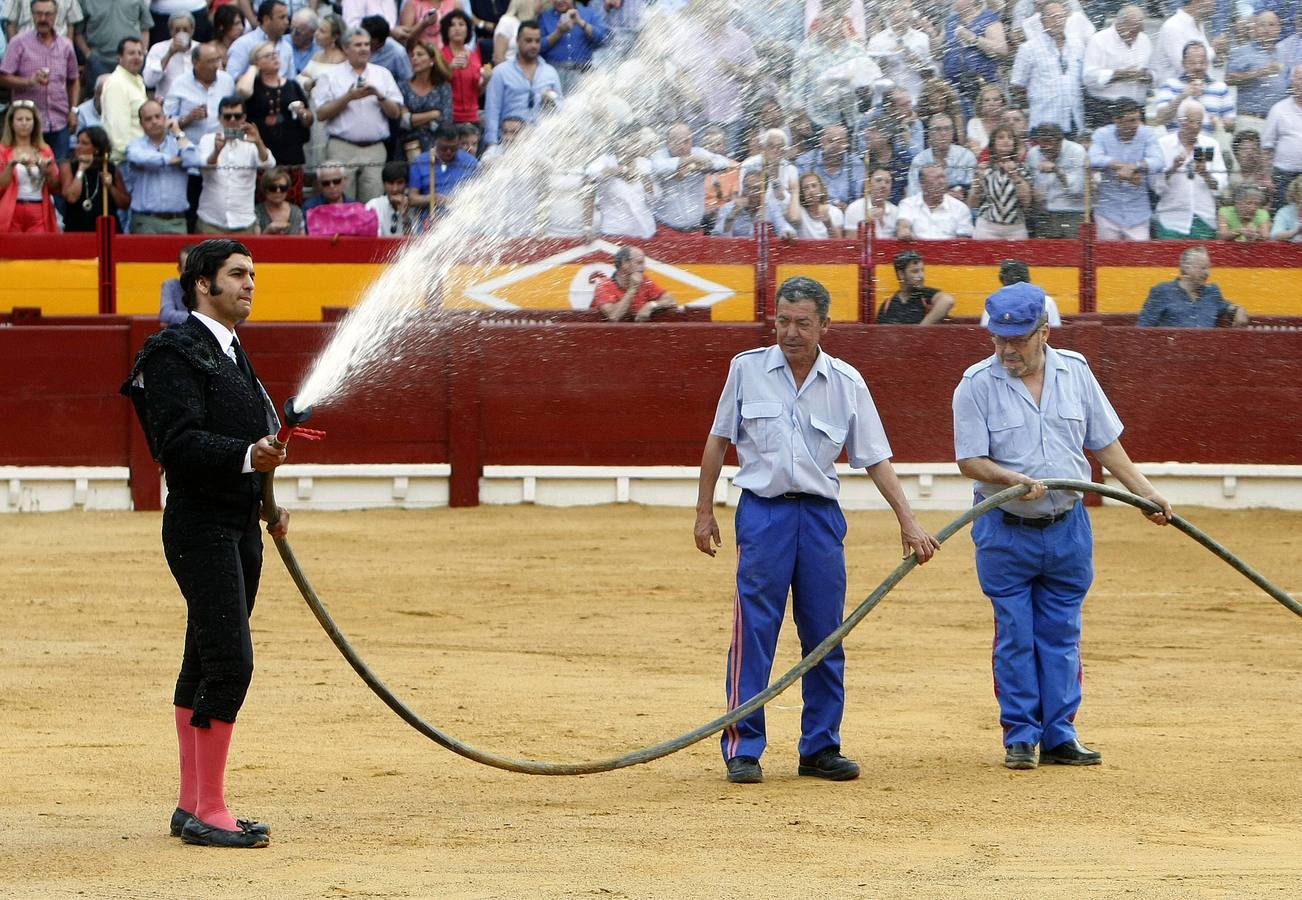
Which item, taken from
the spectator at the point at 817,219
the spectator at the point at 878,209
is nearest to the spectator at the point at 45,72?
the spectator at the point at 817,219

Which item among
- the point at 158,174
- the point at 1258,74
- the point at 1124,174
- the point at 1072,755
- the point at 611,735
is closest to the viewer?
the point at 1072,755

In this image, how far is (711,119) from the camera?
45.8 feet

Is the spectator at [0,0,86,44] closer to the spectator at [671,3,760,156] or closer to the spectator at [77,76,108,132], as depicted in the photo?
the spectator at [77,76,108,132]

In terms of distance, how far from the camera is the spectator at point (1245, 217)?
539 inches

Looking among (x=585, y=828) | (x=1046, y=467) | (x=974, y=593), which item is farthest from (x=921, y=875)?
(x=974, y=593)

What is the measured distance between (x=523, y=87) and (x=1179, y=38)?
15.6 ft

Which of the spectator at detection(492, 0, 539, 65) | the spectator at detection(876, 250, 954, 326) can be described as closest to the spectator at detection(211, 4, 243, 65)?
the spectator at detection(492, 0, 539, 65)

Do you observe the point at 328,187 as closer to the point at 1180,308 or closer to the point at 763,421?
the point at 1180,308

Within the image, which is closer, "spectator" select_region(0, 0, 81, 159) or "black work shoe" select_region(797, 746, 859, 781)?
"black work shoe" select_region(797, 746, 859, 781)

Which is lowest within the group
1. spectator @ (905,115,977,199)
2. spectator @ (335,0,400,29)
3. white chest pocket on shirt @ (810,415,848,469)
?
white chest pocket on shirt @ (810,415,848,469)

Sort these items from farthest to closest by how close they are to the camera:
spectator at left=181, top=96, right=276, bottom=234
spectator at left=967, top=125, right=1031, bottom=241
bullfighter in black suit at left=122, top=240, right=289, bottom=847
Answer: spectator at left=181, top=96, right=276, bottom=234
spectator at left=967, top=125, right=1031, bottom=241
bullfighter in black suit at left=122, top=240, right=289, bottom=847

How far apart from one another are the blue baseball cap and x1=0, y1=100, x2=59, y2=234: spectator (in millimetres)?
9388

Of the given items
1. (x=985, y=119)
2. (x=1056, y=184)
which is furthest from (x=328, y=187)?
(x=1056, y=184)

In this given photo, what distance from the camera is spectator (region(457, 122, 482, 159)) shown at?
13.8 m
